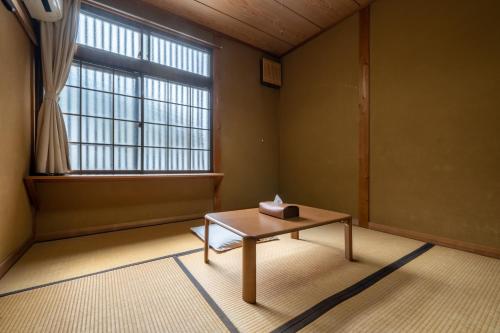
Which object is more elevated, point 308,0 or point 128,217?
point 308,0

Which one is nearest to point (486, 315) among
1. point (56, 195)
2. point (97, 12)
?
point (56, 195)

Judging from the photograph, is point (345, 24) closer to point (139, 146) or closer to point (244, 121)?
point (244, 121)

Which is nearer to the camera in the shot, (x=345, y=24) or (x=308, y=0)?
(x=308, y=0)

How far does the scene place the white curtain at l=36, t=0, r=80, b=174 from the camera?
2.01 meters

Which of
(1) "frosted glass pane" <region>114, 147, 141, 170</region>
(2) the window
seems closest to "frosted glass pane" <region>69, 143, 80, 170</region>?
(2) the window

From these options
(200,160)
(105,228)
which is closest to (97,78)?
(200,160)

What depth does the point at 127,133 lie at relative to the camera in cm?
264

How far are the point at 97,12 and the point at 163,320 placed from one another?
3012 millimetres

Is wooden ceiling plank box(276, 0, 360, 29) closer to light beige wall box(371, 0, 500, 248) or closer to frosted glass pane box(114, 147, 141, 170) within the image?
light beige wall box(371, 0, 500, 248)

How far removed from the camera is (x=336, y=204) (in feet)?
9.73

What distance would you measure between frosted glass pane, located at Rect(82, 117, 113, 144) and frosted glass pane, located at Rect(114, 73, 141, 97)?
391 millimetres

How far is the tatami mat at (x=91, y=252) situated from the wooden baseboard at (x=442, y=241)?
1.99 m

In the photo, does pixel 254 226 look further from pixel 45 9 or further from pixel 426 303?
pixel 45 9

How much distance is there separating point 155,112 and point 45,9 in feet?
4.11
